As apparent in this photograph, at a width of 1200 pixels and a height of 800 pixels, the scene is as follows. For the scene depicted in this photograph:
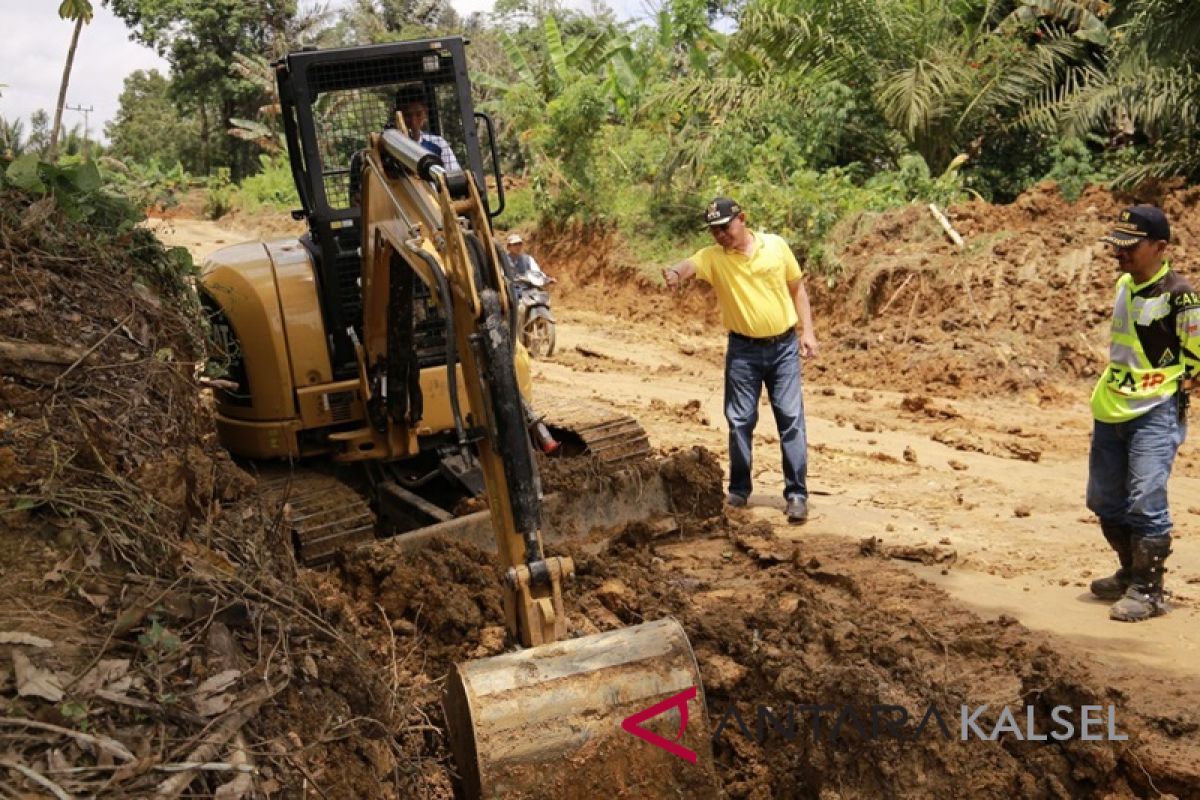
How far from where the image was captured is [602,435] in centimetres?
759

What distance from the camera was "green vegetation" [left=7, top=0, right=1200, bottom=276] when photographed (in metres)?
14.4

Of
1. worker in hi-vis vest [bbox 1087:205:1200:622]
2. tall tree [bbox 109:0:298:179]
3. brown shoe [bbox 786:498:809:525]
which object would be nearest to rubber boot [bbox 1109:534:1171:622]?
worker in hi-vis vest [bbox 1087:205:1200:622]

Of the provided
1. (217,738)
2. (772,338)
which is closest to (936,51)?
(772,338)

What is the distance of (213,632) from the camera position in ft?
11.8

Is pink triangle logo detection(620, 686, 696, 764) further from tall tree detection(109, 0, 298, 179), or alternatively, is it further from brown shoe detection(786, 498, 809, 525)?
tall tree detection(109, 0, 298, 179)

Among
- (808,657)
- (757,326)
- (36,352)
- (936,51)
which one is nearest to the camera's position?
(36,352)

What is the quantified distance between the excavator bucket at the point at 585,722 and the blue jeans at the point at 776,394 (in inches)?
150

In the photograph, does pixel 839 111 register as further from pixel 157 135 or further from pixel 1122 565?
pixel 157 135

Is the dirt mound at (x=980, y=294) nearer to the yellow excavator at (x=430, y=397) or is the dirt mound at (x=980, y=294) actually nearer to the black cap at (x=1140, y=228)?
the yellow excavator at (x=430, y=397)

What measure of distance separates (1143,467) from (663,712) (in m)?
3.10

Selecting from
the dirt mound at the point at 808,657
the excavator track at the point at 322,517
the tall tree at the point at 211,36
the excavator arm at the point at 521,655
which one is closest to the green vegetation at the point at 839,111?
the excavator track at the point at 322,517

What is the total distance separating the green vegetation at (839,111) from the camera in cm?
1439

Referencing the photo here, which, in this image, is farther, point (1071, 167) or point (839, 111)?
point (839, 111)

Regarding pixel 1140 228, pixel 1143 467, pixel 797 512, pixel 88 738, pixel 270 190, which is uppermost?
pixel 270 190
